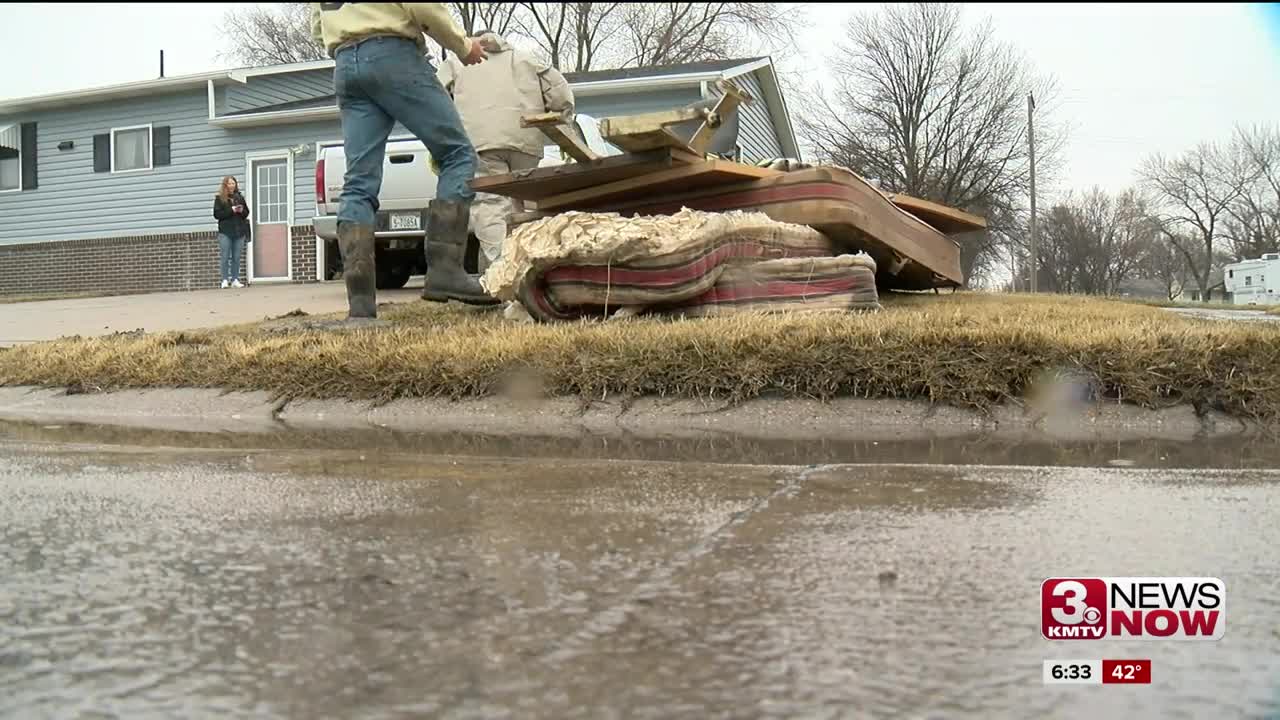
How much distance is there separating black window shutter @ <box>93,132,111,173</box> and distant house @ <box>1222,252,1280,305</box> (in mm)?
26316

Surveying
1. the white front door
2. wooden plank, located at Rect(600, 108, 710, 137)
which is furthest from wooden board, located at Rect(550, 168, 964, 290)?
the white front door

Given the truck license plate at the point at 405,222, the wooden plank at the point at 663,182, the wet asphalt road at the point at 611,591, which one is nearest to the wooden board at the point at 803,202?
the wooden plank at the point at 663,182

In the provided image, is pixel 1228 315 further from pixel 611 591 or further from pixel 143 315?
pixel 143 315

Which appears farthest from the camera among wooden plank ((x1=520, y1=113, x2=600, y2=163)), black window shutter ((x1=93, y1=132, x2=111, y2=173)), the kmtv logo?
black window shutter ((x1=93, y1=132, x2=111, y2=173))

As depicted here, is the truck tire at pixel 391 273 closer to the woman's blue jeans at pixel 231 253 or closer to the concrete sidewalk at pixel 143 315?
the concrete sidewalk at pixel 143 315

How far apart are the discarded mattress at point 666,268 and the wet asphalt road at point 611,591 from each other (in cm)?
207

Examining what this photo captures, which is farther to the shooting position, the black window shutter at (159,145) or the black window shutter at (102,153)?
the black window shutter at (102,153)

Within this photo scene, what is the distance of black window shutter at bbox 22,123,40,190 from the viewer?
2155 centimetres

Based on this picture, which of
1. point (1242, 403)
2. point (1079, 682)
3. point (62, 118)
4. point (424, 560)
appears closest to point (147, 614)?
point (424, 560)

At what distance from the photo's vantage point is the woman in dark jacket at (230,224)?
1608cm

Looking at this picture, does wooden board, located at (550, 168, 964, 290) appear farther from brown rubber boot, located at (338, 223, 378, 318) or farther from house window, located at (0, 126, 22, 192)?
house window, located at (0, 126, 22, 192)

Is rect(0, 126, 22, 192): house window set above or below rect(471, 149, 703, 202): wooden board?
above

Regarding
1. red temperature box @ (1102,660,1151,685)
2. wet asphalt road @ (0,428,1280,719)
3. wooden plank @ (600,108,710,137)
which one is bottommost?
red temperature box @ (1102,660,1151,685)

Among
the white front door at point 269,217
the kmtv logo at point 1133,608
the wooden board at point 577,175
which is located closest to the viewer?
the kmtv logo at point 1133,608
